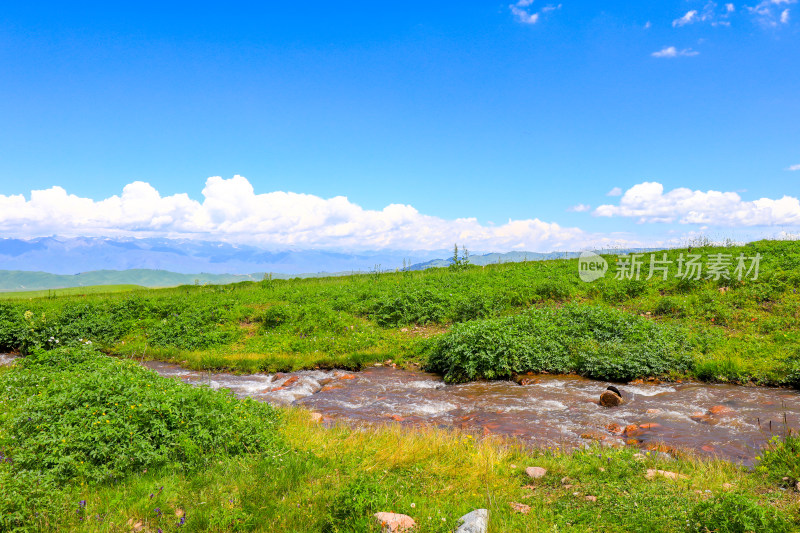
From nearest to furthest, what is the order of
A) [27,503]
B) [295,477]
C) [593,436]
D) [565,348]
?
[27,503] → [295,477] → [593,436] → [565,348]

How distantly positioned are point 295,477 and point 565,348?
12.0 meters

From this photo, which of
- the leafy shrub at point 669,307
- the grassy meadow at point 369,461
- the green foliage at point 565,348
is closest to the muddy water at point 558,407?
the green foliage at point 565,348

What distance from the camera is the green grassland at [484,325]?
14344mm

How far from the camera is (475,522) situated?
15.8 ft

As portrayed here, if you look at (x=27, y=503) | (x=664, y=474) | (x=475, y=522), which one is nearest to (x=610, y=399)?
(x=664, y=474)

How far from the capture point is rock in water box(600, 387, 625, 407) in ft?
37.7

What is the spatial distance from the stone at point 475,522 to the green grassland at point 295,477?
144 millimetres

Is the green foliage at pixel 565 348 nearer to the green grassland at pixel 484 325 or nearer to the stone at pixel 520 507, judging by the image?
the green grassland at pixel 484 325

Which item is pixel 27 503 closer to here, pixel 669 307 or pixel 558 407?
pixel 558 407

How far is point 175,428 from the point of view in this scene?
710cm

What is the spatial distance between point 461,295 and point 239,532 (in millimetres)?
18864

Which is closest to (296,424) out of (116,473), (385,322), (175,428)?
(175,428)

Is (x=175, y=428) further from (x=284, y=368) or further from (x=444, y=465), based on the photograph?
(x=284, y=368)

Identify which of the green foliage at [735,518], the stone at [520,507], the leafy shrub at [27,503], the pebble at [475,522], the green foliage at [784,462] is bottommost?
the stone at [520,507]
